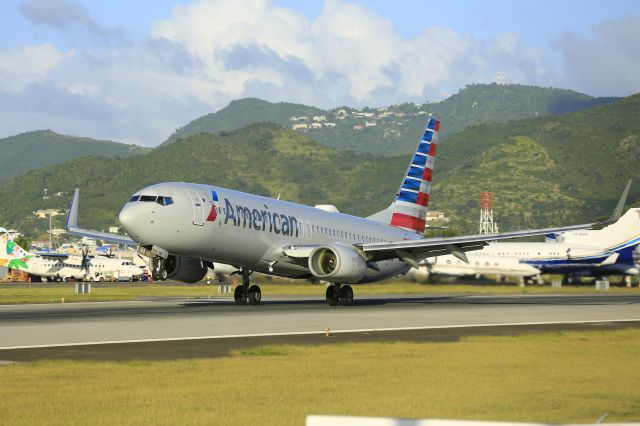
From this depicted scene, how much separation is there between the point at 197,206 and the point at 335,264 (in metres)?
7.11

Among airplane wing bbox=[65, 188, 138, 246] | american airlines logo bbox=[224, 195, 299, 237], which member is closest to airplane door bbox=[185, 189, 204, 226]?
american airlines logo bbox=[224, 195, 299, 237]

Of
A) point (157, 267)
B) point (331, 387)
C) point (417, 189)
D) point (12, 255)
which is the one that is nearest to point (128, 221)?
point (157, 267)

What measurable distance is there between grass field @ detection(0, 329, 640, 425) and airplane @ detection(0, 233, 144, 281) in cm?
9932

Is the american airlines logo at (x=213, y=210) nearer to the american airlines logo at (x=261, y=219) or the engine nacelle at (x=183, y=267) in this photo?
the american airlines logo at (x=261, y=219)

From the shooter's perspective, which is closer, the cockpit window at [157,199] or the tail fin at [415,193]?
the cockpit window at [157,199]

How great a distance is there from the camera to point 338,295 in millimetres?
45625

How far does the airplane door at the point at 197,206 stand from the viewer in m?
39.3

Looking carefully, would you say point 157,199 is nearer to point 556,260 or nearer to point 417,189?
point 417,189

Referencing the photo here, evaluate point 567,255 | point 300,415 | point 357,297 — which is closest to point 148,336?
point 300,415

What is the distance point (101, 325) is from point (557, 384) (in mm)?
17627

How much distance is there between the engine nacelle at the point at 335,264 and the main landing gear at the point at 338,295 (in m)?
2.03

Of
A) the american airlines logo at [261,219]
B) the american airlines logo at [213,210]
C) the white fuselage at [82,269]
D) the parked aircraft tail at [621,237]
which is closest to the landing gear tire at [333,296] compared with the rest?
the american airlines logo at [261,219]

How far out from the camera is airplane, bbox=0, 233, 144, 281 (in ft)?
394

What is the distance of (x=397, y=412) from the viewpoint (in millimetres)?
13922
